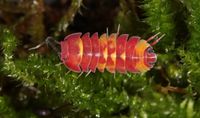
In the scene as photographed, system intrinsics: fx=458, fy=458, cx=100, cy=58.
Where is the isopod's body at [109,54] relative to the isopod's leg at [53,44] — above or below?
below

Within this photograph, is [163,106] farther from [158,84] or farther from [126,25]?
[126,25]

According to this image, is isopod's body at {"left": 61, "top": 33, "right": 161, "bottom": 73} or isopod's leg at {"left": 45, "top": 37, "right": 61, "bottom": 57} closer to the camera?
isopod's body at {"left": 61, "top": 33, "right": 161, "bottom": 73}

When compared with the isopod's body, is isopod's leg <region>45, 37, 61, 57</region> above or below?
above

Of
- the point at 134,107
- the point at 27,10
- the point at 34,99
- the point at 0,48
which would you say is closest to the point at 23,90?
the point at 34,99

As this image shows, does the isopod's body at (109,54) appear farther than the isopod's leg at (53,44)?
No
